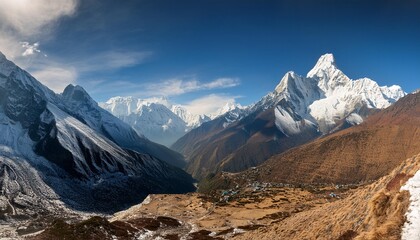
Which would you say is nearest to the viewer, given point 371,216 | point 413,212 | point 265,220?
point 413,212

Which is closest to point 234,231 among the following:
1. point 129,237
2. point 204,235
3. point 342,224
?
point 204,235

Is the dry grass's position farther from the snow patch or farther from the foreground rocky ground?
the snow patch

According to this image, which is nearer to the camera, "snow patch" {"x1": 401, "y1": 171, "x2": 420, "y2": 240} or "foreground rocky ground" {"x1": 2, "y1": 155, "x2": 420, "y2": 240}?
"snow patch" {"x1": 401, "y1": 171, "x2": 420, "y2": 240}

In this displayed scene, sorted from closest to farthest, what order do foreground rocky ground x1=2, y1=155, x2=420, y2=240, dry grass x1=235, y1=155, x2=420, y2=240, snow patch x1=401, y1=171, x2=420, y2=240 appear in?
snow patch x1=401, y1=171, x2=420, y2=240
dry grass x1=235, y1=155, x2=420, y2=240
foreground rocky ground x1=2, y1=155, x2=420, y2=240

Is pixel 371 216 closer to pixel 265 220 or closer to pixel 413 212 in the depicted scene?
pixel 413 212

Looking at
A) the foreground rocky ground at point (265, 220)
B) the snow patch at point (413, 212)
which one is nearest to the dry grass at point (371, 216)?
the foreground rocky ground at point (265, 220)

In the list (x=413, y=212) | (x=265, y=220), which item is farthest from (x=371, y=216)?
(x=265, y=220)

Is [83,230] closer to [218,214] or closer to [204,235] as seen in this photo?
[204,235]

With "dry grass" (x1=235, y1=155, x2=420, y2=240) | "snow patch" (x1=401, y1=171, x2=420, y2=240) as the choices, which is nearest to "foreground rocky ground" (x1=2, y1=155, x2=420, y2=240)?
"dry grass" (x1=235, y1=155, x2=420, y2=240)

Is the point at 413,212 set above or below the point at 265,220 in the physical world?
above

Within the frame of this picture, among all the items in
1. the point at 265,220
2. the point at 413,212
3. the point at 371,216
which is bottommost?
the point at 265,220

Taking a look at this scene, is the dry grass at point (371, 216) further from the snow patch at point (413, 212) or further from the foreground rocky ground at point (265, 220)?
the snow patch at point (413, 212)
